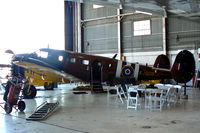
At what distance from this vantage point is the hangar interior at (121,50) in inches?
223

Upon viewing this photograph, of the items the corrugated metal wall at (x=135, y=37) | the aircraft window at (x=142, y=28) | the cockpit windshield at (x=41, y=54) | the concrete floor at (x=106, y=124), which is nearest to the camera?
the concrete floor at (x=106, y=124)

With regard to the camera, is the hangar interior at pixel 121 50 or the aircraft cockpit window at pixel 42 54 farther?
the aircraft cockpit window at pixel 42 54

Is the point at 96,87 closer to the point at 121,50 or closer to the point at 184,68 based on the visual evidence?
the point at 184,68

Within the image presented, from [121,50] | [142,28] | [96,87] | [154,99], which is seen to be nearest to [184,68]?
[154,99]

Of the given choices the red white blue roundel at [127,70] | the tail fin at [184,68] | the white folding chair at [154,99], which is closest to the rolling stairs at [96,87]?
the red white blue roundel at [127,70]

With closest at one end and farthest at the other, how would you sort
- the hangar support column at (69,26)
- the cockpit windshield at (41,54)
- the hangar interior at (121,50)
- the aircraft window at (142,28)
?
the hangar interior at (121,50) → the cockpit windshield at (41,54) → the aircraft window at (142,28) → the hangar support column at (69,26)

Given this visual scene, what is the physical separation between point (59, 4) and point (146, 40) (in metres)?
13.8

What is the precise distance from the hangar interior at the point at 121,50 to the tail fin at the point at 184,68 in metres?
1.19

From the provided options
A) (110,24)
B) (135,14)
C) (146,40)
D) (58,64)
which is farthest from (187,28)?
(58,64)

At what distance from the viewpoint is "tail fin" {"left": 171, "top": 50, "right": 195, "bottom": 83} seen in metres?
10.3

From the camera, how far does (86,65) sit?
1463 cm

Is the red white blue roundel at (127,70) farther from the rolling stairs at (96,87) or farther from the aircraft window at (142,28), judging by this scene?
the aircraft window at (142,28)

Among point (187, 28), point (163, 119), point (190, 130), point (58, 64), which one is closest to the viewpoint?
point (190, 130)

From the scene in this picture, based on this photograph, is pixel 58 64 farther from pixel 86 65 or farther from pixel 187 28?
pixel 187 28
